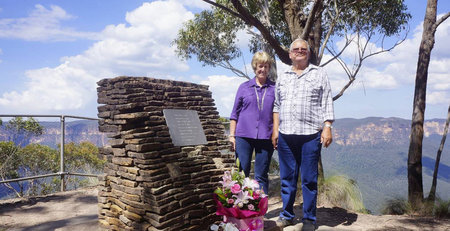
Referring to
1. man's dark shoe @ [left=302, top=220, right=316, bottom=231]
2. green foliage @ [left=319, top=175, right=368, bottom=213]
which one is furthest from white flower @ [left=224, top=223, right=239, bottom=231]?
green foliage @ [left=319, top=175, right=368, bottom=213]

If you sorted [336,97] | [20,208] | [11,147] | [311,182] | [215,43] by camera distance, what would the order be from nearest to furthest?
[311,182]
[20,208]
[336,97]
[11,147]
[215,43]

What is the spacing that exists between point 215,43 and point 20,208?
8.74 m

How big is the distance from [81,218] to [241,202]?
10.2 ft

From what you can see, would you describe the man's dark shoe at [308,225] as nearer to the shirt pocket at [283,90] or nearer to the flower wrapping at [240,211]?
the flower wrapping at [240,211]

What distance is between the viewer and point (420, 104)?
20.1ft

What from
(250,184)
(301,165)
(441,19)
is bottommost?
(250,184)

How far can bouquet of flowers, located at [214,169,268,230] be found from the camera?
3.12 meters

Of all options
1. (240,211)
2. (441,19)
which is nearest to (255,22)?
(240,211)

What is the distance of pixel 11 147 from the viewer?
28.8 ft

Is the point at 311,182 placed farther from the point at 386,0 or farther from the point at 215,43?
the point at 215,43

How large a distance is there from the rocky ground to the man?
24.9 inches

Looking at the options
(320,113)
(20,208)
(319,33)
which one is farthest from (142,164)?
(319,33)

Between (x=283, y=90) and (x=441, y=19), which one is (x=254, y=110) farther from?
(x=441, y=19)

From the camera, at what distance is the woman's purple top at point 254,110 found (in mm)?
3469
